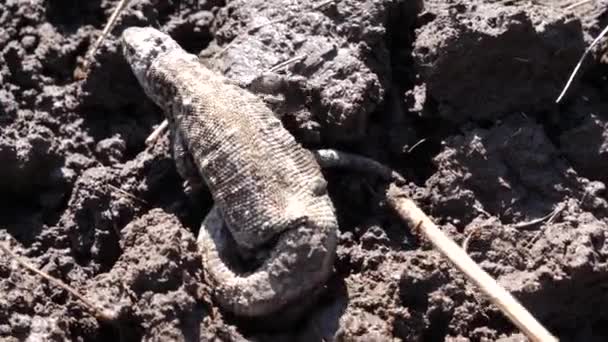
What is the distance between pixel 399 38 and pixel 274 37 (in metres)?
0.76

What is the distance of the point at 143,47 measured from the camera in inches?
194

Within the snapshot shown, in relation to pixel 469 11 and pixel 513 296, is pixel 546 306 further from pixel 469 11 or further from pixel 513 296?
pixel 469 11

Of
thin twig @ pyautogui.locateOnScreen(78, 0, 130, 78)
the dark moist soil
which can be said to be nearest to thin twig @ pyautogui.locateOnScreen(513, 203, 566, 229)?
the dark moist soil

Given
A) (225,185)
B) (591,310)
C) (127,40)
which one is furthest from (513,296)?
(127,40)

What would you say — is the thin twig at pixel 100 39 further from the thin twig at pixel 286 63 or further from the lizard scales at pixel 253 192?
the thin twig at pixel 286 63

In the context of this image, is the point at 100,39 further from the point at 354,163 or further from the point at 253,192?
the point at 354,163

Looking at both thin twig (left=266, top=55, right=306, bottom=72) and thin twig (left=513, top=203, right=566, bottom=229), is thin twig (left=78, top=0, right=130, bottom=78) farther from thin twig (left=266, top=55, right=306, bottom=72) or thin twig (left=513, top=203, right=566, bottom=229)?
thin twig (left=513, top=203, right=566, bottom=229)

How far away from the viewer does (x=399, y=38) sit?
→ 199 inches

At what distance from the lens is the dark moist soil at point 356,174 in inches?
165

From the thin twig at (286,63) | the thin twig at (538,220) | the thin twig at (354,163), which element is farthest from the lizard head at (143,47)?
the thin twig at (538,220)

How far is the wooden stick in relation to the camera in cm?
398

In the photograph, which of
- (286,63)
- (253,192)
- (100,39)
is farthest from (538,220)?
(100,39)

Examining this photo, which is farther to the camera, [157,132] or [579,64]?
[157,132]

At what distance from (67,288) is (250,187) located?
108 centimetres
